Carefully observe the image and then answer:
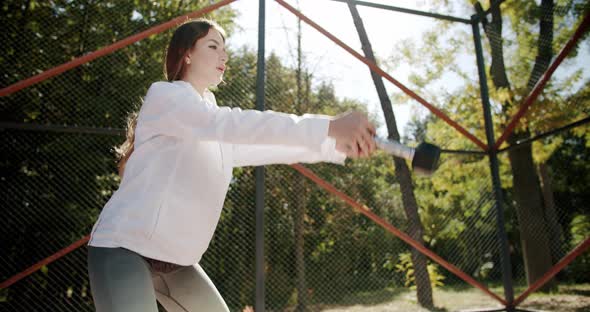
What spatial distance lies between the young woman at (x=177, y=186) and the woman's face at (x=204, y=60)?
18cm

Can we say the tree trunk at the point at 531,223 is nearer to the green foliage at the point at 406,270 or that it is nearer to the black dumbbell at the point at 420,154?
the green foliage at the point at 406,270

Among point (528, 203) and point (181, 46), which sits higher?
point (181, 46)

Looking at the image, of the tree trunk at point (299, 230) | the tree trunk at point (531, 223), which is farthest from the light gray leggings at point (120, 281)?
the tree trunk at point (531, 223)

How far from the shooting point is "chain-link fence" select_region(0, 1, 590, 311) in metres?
4.27

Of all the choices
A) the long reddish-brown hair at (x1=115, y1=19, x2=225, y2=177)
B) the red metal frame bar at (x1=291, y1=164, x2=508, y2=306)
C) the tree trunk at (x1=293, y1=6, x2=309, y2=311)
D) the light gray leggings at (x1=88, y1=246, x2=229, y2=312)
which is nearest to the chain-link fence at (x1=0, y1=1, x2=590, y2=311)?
the tree trunk at (x1=293, y1=6, x2=309, y2=311)

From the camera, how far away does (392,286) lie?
19.6 feet

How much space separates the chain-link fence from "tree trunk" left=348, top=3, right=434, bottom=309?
0.02m

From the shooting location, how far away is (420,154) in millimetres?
995

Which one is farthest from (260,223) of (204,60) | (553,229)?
(553,229)

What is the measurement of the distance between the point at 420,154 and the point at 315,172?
512cm

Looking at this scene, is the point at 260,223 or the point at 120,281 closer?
the point at 120,281

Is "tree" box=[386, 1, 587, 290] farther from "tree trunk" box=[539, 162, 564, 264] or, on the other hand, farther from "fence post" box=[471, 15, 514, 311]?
"fence post" box=[471, 15, 514, 311]

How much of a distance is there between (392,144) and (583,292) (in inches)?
247

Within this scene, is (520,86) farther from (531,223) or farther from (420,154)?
(420,154)
